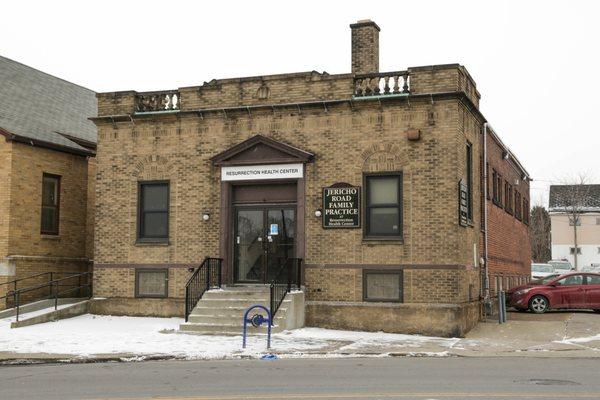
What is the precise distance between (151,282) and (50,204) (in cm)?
526

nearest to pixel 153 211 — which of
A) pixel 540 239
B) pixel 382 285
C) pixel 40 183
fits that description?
pixel 40 183

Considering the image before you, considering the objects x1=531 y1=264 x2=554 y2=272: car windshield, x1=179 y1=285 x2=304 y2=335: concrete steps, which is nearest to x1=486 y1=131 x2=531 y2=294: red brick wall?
x1=179 y1=285 x2=304 y2=335: concrete steps

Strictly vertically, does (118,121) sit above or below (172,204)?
above

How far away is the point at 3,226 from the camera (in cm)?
2239

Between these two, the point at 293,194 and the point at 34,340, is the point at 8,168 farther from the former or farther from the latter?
the point at 293,194

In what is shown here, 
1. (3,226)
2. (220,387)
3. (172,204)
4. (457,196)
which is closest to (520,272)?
(457,196)

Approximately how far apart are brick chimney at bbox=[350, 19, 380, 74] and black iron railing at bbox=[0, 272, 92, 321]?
1032cm

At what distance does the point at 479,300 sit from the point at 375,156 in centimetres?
531

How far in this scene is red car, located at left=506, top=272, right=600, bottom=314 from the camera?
76.4ft

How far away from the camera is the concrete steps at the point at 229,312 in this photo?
59.2 ft

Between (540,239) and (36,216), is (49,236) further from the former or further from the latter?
(540,239)

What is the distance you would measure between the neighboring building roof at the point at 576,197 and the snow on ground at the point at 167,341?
189 feet

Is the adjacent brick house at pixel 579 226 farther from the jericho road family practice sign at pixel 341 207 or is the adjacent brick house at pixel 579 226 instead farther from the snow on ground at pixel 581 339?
the jericho road family practice sign at pixel 341 207

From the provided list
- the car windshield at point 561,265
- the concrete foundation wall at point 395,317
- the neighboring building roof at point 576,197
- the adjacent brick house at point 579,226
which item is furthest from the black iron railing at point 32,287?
the adjacent brick house at point 579,226
